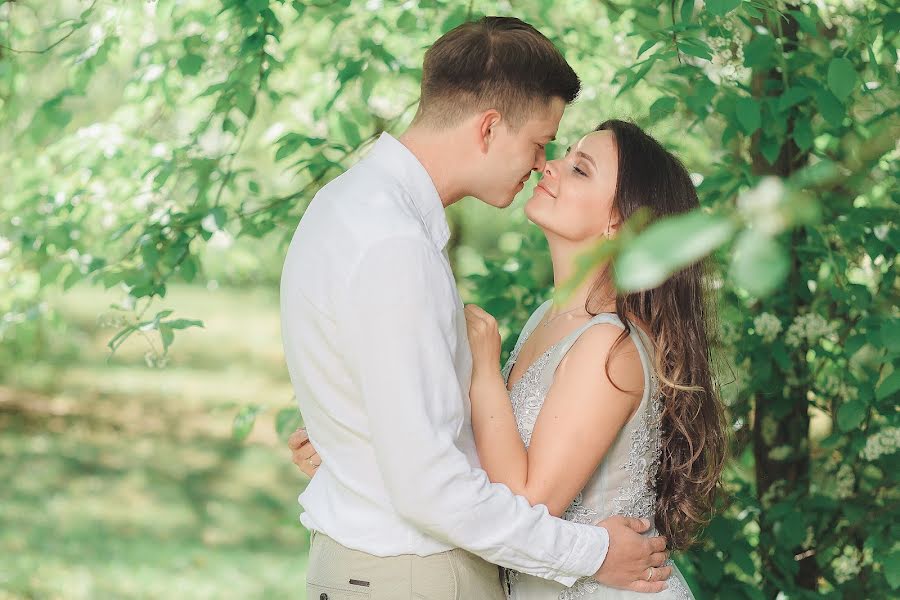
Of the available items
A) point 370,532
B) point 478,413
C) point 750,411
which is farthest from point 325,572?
point 750,411

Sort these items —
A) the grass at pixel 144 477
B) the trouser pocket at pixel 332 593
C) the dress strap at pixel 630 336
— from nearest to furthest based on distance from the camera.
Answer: the trouser pocket at pixel 332 593, the dress strap at pixel 630 336, the grass at pixel 144 477

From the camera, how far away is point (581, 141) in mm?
2348

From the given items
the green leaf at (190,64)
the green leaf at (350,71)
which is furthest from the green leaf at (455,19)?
the green leaf at (190,64)

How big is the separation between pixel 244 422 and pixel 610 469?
1.58m

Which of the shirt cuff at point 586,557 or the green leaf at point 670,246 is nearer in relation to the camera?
the green leaf at point 670,246

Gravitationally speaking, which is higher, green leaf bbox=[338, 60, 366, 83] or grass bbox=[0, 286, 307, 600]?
green leaf bbox=[338, 60, 366, 83]

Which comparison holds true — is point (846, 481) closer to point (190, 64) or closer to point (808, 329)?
point (808, 329)

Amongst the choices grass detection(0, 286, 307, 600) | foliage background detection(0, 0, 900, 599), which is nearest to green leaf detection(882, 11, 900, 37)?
foliage background detection(0, 0, 900, 599)

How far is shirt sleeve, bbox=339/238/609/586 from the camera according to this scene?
5.56ft

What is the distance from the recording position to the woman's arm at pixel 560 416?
198 centimetres

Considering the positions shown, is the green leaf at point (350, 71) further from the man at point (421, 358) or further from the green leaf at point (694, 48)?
the man at point (421, 358)

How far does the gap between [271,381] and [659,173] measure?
34.9ft

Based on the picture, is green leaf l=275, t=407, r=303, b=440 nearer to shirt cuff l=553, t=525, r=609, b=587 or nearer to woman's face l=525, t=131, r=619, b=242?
woman's face l=525, t=131, r=619, b=242

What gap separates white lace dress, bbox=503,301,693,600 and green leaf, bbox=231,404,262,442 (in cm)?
139
